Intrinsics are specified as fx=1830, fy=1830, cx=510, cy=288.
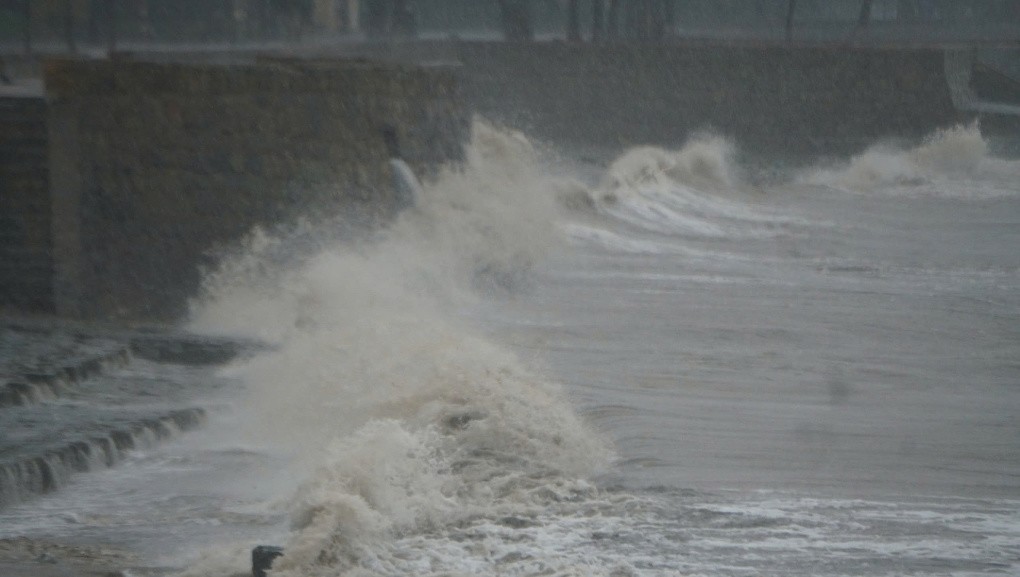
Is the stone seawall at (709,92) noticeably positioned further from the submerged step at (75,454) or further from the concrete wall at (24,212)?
the submerged step at (75,454)

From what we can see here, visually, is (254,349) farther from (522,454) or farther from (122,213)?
(522,454)

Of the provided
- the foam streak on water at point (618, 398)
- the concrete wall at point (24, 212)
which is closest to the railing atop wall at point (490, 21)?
the foam streak on water at point (618, 398)

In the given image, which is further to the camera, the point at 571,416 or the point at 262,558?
the point at 571,416

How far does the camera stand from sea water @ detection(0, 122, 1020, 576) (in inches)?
255

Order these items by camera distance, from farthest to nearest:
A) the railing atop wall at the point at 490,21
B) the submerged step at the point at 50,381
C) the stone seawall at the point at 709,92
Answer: the stone seawall at the point at 709,92
the railing atop wall at the point at 490,21
the submerged step at the point at 50,381

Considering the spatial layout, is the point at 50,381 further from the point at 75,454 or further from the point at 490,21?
the point at 490,21

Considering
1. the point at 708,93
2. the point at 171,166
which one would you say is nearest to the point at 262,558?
the point at 171,166

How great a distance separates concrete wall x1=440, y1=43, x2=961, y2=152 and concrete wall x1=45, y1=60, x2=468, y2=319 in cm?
1658

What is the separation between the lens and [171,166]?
11.4 metres

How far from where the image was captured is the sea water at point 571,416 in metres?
6.48

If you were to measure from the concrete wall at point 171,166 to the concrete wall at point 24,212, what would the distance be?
0.29ft

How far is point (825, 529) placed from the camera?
681cm

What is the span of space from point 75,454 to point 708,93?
22491mm

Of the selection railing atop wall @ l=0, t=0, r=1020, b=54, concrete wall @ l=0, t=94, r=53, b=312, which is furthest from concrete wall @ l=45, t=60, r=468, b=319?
railing atop wall @ l=0, t=0, r=1020, b=54
